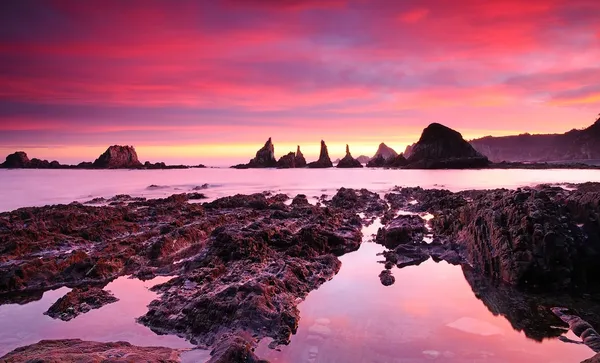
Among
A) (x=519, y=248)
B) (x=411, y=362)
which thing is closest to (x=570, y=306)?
(x=519, y=248)

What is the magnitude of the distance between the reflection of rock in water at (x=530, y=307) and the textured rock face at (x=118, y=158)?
147013mm

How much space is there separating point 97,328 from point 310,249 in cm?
758

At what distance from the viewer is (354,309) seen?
8.95 metres

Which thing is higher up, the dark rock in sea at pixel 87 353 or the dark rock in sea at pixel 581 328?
the dark rock in sea at pixel 87 353

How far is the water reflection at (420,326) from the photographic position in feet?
21.8

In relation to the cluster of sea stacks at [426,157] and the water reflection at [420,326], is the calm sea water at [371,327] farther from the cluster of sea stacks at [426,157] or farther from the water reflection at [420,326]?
the cluster of sea stacks at [426,157]

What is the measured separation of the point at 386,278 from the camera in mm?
11188

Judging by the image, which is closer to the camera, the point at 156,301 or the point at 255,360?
the point at 255,360

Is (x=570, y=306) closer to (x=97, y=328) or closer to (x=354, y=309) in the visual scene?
(x=354, y=309)

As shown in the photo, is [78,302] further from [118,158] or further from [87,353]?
[118,158]

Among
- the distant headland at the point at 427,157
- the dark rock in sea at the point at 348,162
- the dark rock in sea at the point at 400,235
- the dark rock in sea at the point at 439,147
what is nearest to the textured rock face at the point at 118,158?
the distant headland at the point at 427,157

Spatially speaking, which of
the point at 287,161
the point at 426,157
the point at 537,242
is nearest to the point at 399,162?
the point at 426,157

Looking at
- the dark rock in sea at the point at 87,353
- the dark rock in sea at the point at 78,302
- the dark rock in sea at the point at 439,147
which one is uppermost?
the dark rock in sea at the point at 439,147

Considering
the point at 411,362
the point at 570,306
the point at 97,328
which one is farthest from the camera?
the point at 570,306
